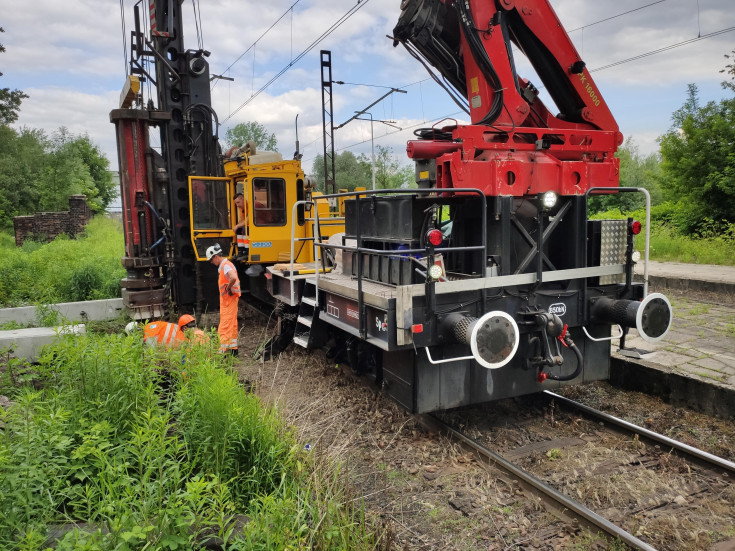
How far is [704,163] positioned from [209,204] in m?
14.2

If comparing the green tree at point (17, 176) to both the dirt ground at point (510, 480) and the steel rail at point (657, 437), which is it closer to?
the dirt ground at point (510, 480)

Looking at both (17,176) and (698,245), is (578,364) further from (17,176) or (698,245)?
(17,176)

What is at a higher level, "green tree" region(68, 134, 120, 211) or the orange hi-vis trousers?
"green tree" region(68, 134, 120, 211)

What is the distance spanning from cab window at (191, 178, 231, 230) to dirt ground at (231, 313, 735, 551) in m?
5.19

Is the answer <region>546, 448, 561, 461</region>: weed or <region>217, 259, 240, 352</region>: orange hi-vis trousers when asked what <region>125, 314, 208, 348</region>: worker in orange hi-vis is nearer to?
<region>217, 259, 240, 352</region>: orange hi-vis trousers

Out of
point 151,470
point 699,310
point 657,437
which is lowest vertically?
point 657,437

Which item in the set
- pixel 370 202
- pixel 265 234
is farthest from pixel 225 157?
pixel 370 202

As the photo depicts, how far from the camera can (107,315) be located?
11.2m

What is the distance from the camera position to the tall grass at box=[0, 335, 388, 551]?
9.18 feet

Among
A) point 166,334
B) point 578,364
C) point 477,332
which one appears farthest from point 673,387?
point 166,334

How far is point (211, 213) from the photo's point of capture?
10.5 meters

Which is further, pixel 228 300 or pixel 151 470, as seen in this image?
pixel 228 300

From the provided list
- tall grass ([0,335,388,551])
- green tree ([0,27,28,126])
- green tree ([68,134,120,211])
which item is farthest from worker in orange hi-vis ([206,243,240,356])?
green tree ([68,134,120,211])

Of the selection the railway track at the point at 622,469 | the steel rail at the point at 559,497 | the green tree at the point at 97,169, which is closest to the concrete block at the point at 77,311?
the railway track at the point at 622,469
